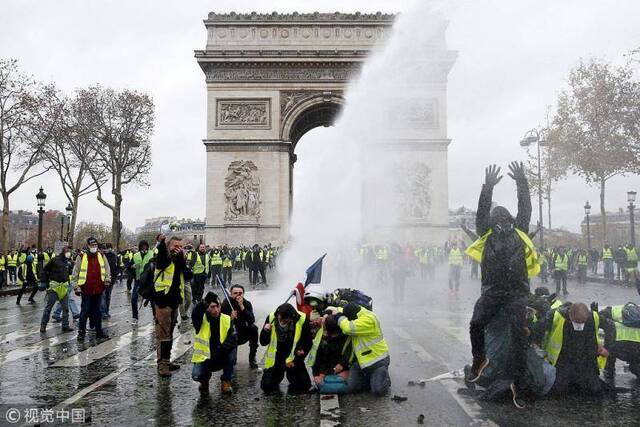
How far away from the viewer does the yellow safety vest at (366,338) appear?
6.04 meters

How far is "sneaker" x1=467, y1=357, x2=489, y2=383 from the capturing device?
6033mm

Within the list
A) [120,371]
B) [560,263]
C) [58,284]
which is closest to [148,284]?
[120,371]

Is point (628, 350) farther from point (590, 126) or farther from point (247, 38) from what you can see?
point (247, 38)

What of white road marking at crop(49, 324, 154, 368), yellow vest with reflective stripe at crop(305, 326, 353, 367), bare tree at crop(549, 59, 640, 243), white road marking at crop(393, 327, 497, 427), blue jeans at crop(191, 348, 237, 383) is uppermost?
bare tree at crop(549, 59, 640, 243)

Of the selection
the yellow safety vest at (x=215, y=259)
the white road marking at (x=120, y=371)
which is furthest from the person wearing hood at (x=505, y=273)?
the yellow safety vest at (x=215, y=259)

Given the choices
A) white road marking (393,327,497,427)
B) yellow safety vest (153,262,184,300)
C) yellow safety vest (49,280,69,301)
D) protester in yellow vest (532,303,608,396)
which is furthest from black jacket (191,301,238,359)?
yellow safety vest (49,280,69,301)

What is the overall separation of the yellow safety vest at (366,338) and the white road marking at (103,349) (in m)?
3.91

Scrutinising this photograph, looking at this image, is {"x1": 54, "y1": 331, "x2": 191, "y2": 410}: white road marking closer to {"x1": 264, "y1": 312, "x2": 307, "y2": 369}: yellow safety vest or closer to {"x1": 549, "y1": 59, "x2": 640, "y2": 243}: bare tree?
{"x1": 264, "y1": 312, "x2": 307, "y2": 369}: yellow safety vest

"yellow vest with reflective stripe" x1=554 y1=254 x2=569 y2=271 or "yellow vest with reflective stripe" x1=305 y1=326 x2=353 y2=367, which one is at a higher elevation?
"yellow vest with reflective stripe" x1=554 y1=254 x2=569 y2=271

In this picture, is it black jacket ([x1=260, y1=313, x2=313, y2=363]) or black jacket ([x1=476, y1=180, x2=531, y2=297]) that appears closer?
black jacket ([x1=476, y1=180, x2=531, y2=297])

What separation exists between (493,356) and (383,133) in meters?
27.8

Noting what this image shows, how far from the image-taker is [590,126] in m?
32.0

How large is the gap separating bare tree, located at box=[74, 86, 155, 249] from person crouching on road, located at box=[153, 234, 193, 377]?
31.6 meters

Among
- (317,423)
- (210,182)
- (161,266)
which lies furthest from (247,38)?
(317,423)
